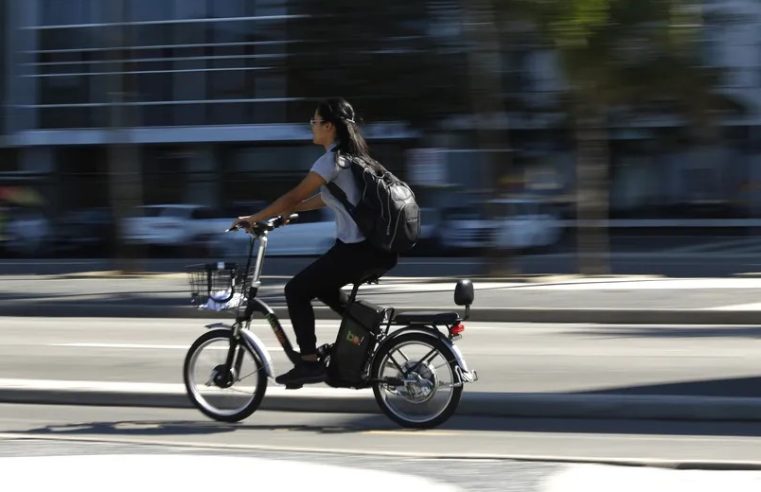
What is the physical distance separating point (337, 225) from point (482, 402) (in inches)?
57.0

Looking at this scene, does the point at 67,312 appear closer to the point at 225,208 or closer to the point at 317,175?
the point at 317,175

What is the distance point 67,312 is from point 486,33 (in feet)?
24.4

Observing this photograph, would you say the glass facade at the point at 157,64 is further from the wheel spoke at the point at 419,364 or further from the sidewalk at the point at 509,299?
the wheel spoke at the point at 419,364

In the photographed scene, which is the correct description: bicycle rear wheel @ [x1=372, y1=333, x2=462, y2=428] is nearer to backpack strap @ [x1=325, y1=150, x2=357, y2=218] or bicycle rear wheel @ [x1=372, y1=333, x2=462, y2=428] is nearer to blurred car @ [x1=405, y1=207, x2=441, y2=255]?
backpack strap @ [x1=325, y1=150, x2=357, y2=218]

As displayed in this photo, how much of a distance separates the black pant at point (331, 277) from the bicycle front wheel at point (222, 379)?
0.41 metres

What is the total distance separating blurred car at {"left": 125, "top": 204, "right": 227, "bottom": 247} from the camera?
3306 cm

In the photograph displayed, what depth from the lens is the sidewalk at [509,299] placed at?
14.8 m

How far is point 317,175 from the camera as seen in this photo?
7.07 m

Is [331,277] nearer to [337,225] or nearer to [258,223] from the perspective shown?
[337,225]

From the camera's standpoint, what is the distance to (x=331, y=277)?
7.18 meters

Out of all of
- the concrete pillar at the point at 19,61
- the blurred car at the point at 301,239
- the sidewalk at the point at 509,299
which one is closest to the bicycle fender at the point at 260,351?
the sidewalk at the point at 509,299

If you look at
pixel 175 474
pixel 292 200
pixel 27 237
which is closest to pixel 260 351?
pixel 292 200

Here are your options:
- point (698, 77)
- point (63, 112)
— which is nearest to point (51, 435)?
point (698, 77)

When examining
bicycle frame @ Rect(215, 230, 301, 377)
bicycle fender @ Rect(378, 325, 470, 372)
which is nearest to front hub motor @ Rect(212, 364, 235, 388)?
bicycle frame @ Rect(215, 230, 301, 377)
